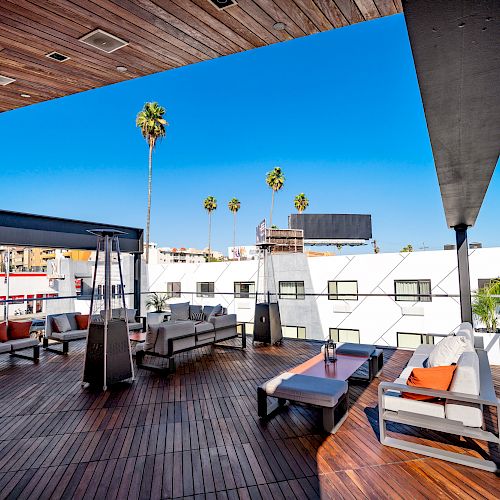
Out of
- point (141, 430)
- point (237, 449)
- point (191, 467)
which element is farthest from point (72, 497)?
point (237, 449)

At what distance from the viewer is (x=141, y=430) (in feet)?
11.1

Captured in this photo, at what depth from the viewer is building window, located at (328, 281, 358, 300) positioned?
1436 centimetres

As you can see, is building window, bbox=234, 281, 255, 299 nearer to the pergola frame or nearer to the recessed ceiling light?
the pergola frame

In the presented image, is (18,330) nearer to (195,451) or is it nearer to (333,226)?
(195,451)

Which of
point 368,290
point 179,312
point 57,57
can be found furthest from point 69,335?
point 368,290

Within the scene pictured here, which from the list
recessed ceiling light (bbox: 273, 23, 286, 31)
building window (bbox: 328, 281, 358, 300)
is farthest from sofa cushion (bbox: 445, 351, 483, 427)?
building window (bbox: 328, 281, 358, 300)

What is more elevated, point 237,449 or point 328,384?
point 328,384

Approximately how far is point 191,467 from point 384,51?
41.3ft

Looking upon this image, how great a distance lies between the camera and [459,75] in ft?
4.65

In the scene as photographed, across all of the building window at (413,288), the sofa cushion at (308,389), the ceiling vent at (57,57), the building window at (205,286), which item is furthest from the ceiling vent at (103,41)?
the building window at (205,286)

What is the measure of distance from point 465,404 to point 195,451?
2192 millimetres

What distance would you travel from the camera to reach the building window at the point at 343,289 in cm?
1436

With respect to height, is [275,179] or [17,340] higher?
[275,179]

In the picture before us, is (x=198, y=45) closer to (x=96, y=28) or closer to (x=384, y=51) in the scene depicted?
(x=96, y=28)
